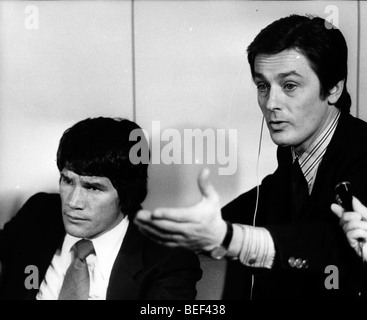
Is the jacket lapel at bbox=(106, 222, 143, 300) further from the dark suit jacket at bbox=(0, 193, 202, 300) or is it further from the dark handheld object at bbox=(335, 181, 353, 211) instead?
the dark handheld object at bbox=(335, 181, 353, 211)

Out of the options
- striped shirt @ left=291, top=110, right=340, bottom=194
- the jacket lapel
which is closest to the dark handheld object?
striped shirt @ left=291, top=110, right=340, bottom=194

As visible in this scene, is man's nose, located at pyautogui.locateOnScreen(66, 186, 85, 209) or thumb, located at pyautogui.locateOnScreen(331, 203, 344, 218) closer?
thumb, located at pyautogui.locateOnScreen(331, 203, 344, 218)

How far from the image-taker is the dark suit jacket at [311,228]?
1126 mm

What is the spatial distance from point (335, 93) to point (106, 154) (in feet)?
1.90

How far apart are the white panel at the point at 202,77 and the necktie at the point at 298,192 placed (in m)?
0.18

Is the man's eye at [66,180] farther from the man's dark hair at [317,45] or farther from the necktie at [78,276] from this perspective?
the man's dark hair at [317,45]

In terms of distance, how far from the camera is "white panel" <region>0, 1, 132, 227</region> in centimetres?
166

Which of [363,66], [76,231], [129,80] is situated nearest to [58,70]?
[129,80]

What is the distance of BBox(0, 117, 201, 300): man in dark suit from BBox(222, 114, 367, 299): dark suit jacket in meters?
0.18

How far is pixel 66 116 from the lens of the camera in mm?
1666

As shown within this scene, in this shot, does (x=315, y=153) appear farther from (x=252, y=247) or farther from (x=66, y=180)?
(x=66, y=180)

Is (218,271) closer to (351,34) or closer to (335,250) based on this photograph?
(335,250)

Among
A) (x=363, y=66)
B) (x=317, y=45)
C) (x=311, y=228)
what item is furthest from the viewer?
(x=363, y=66)

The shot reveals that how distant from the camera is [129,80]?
1.67 m
